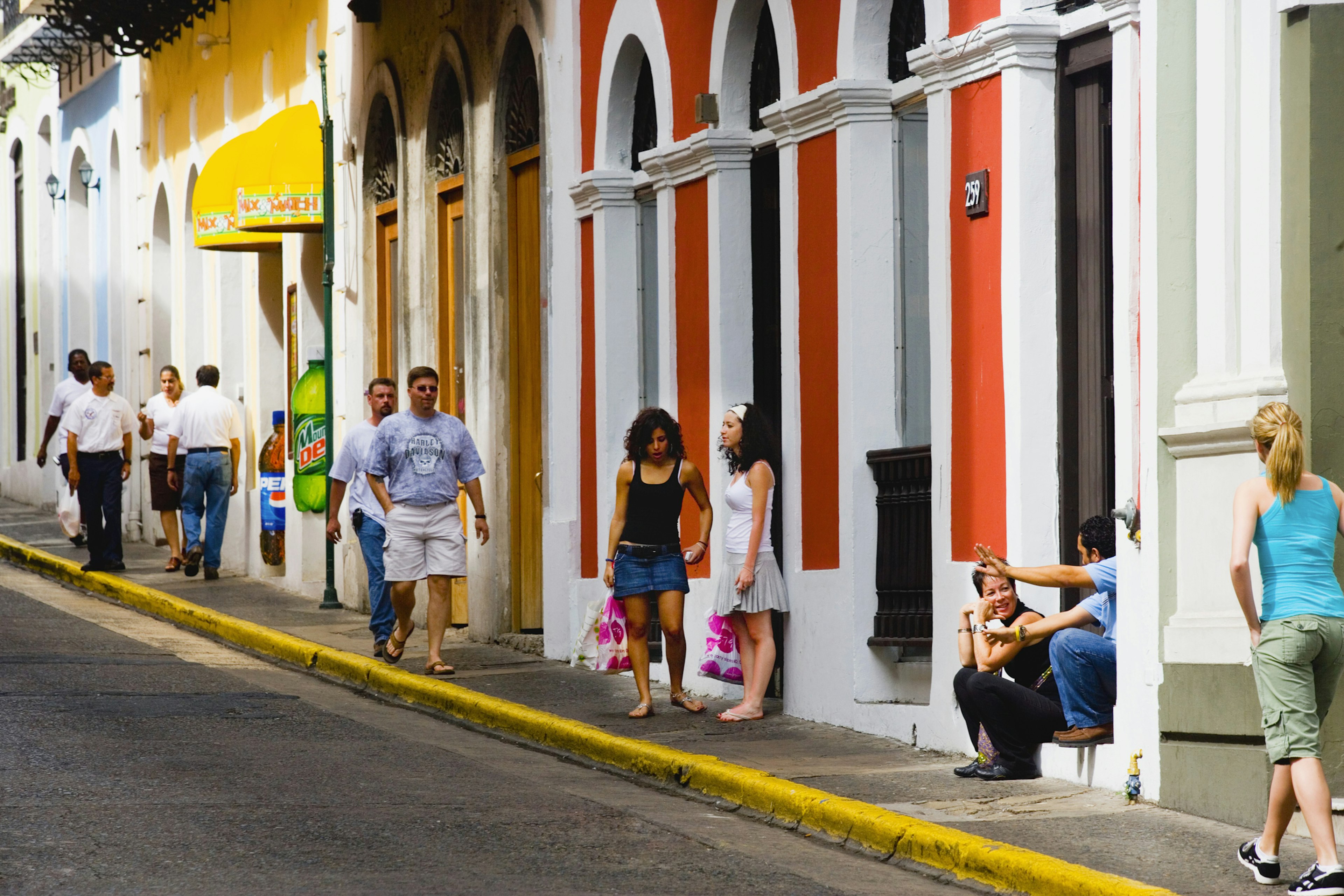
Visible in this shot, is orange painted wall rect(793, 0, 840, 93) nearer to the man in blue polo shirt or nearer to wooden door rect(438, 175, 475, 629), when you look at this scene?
the man in blue polo shirt

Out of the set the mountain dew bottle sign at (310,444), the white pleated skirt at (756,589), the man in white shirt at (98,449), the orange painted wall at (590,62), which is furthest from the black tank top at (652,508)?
the man in white shirt at (98,449)

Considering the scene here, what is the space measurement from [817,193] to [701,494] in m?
1.72

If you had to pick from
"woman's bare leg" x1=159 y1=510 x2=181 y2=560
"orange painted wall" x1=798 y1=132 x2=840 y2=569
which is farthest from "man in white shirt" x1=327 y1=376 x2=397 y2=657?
"woman's bare leg" x1=159 y1=510 x2=181 y2=560

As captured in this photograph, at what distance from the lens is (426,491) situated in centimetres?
1358

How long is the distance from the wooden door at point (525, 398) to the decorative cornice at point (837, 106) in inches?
166

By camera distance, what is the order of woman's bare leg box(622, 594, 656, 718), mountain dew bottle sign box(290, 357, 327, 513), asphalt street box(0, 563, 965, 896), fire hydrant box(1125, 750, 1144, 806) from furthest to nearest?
1. mountain dew bottle sign box(290, 357, 327, 513)
2. woman's bare leg box(622, 594, 656, 718)
3. fire hydrant box(1125, 750, 1144, 806)
4. asphalt street box(0, 563, 965, 896)

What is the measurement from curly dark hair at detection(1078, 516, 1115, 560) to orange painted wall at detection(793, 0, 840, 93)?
3167mm

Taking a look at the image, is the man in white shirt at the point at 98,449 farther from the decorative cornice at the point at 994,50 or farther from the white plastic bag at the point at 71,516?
the decorative cornice at the point at 994,50

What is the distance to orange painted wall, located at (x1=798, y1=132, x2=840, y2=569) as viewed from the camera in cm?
1140

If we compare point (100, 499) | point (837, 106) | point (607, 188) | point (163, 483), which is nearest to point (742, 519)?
point (837, 106)

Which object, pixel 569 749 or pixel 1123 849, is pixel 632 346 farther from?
pixel 1123 849

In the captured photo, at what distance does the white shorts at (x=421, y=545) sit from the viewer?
A: 535 inches

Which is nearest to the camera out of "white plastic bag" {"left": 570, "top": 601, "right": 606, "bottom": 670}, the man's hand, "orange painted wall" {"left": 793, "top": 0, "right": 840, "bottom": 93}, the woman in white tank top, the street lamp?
the man's hand

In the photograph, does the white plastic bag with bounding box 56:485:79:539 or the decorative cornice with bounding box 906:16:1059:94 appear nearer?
the decorative cornice with bounding box 906:16:1059:94
